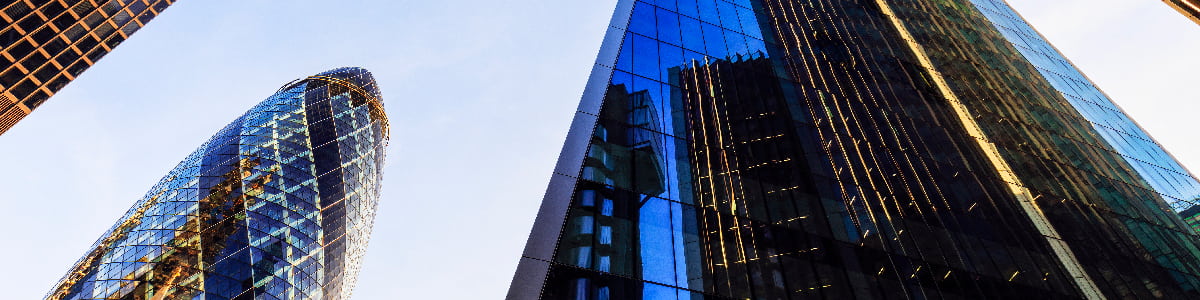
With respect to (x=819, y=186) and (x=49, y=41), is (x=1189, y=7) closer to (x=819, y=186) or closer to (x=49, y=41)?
(x=819, y=186)

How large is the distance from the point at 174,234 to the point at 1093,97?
94510 millimetres

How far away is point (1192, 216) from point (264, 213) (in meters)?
94.4

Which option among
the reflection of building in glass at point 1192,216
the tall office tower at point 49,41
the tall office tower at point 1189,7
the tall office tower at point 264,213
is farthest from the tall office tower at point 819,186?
the tall office tower at point 264,213

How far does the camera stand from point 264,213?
86.1m

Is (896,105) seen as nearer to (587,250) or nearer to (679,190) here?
(679,190)

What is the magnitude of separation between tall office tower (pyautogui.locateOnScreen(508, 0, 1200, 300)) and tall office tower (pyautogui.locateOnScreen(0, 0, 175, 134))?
65816 mm

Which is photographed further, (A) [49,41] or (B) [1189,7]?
(A) [49,41]

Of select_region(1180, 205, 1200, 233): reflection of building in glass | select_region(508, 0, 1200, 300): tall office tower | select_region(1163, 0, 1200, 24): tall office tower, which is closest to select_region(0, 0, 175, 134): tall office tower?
select_region(508, 0, 1200, 300): tall office tower

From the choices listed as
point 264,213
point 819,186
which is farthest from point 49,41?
point 819,186

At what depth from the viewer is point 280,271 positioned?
8675 centimetres

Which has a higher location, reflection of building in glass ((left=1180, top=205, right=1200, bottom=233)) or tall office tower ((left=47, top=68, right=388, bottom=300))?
tall office tower ((left=47, top=68, right=388, bottom=300))

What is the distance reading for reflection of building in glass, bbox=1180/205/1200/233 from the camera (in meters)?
18.8

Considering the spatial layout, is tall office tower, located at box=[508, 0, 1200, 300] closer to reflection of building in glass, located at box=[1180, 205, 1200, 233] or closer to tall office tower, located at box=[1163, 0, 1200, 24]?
reflection of building in glass, located at box=[1180, 205, 1200, 233]

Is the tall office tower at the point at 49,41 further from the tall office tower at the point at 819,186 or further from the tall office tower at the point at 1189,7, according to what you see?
the tall office tower at the point at 1189,7
